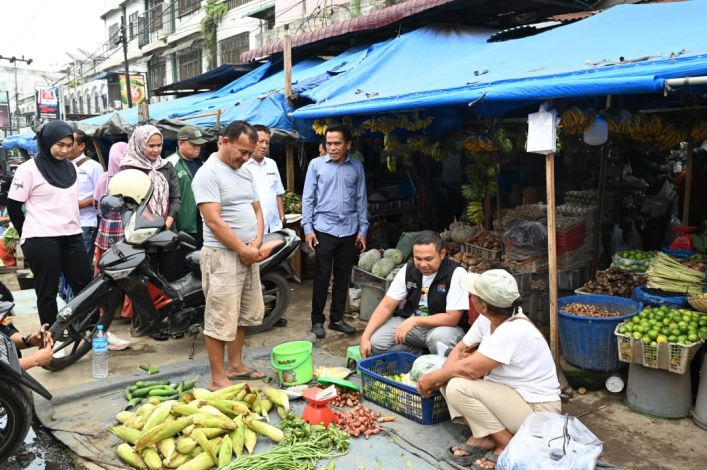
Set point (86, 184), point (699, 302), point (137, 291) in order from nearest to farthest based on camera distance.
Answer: point (699, 302)
point (137, 291)
point (86, 184)

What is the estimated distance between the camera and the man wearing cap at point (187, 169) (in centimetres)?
606

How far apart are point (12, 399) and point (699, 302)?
14.6 feet

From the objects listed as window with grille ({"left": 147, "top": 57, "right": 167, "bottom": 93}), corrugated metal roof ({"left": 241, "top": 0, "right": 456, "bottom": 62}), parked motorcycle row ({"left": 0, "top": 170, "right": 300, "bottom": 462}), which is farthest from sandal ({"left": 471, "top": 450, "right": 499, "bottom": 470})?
window with grille ({"left": 147, "top": 57, "right": 167, "bottom": 93})

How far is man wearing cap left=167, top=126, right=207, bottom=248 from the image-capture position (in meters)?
6.06

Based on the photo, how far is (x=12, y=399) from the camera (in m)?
3.35

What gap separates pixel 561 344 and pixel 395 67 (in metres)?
4.71

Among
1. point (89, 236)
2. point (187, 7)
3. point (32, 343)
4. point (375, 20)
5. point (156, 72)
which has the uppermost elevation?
point (187, 7)

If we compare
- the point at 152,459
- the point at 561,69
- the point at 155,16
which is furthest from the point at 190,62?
the point at 152,459

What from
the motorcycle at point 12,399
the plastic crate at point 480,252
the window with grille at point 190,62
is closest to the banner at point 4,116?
the window with grille at point 190,62

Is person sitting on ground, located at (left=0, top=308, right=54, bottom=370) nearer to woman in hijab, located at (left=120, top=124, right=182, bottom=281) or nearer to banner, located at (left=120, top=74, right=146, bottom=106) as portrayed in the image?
woman in hijab, located at (left=120, top=124, right=182, bottom=281)

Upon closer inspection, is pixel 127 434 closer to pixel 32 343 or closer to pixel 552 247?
pixel 32 343

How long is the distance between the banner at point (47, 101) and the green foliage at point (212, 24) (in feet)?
29.0

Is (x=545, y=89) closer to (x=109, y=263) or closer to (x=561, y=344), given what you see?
(x=561, y=344)

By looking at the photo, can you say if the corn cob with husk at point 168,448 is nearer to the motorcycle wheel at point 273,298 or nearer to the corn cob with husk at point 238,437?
the corn cob with husk at point 238,437
